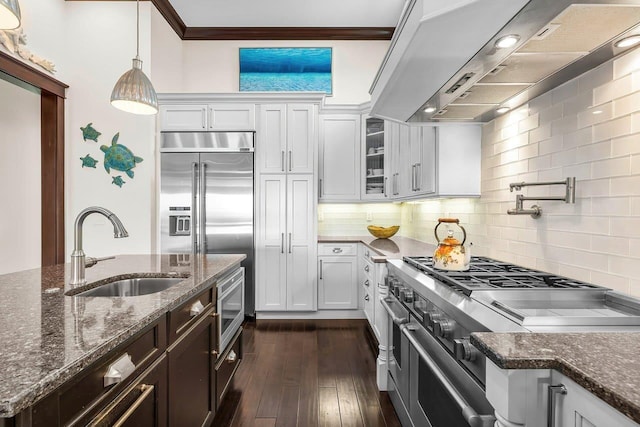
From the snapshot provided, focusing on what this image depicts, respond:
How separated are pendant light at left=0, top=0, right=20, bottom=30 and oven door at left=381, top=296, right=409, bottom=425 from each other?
6.47 feet

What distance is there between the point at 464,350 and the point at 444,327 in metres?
0.18

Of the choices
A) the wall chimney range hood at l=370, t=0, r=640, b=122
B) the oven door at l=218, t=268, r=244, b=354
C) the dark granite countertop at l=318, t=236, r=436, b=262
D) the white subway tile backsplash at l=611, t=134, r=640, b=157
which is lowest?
the oven door at l=218, t=268, r=244, b=354

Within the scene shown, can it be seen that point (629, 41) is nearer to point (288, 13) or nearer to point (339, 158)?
point (339, 158)

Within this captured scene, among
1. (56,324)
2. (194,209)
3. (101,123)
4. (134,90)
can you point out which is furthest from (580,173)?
(101,123)

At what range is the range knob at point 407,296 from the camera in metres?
1.77

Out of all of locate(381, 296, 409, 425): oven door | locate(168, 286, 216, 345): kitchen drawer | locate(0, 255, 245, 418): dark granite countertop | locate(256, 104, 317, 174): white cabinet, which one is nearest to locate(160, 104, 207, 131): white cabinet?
locate(256, 104, 317, 174): white cabinet

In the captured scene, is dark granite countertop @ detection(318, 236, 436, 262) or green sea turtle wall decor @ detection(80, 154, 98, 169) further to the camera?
green sea turtle wall decor @ detection(80, 154, 98, 169)

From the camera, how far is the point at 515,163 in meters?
2.05

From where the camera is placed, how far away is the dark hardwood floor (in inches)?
83.2

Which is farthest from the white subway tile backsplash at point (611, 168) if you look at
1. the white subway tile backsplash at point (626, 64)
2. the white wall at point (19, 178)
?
the white wall at point (19, 178)

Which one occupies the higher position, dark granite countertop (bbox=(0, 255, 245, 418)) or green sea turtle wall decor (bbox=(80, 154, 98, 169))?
green sea turtle wall decor (bbox=(80, 154, 98, 169))

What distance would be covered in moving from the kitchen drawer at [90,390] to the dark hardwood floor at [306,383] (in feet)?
3.90

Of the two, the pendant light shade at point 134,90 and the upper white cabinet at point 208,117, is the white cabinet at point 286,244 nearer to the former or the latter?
the upper white cabinet at point 208,117

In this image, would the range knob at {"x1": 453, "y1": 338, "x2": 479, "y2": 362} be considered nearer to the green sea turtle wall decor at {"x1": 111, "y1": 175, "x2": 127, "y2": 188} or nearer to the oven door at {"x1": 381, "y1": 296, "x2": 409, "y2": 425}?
the oven door at {"x1": 381, "y1": 296, "x2": 409, "y2": 425}
